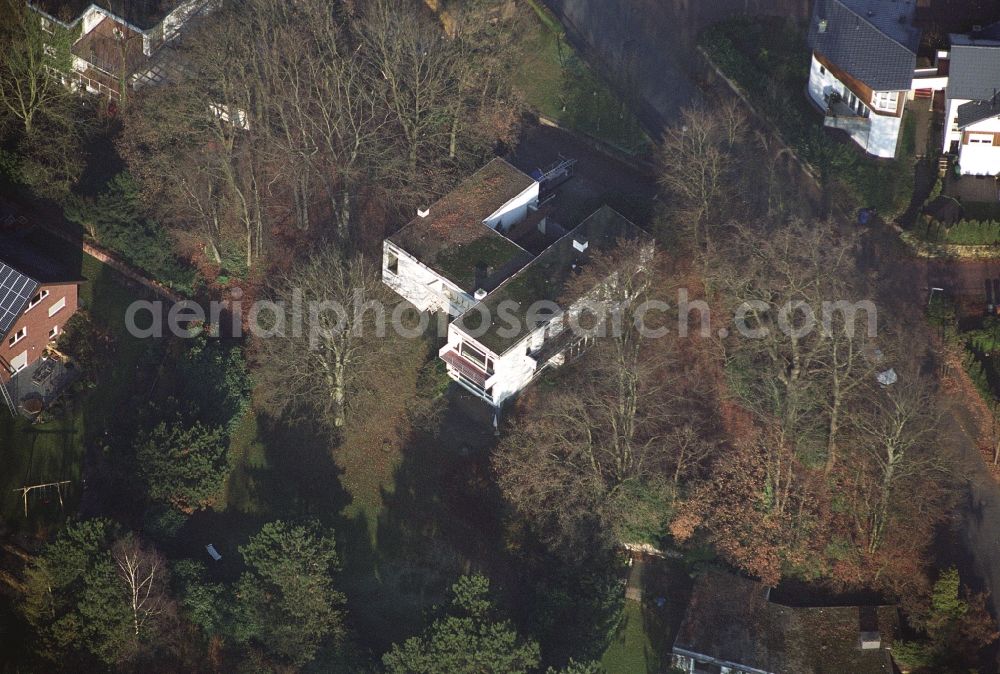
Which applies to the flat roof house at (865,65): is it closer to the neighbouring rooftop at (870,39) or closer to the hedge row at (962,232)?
the neighbouring rooftop at (870,39)

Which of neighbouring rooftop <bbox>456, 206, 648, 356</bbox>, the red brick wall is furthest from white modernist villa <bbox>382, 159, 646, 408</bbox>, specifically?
the red brick wall

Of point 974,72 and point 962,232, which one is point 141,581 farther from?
point 974,72

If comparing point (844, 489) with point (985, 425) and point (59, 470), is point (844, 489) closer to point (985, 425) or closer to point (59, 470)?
point (985, 425)

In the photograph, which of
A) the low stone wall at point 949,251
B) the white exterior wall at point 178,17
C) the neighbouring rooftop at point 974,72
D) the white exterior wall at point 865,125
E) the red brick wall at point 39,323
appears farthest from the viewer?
the white exterior wall at point 178,17

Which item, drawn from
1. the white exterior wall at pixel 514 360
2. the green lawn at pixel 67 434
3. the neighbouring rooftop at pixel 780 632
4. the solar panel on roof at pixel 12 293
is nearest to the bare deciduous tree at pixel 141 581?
the green lawn at pixel 67 434

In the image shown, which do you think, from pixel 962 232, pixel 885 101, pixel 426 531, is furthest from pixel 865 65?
pixel 426 531

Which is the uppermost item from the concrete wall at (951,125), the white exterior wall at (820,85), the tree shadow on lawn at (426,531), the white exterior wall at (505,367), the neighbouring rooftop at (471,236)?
the white exterior wall at (820,85)
